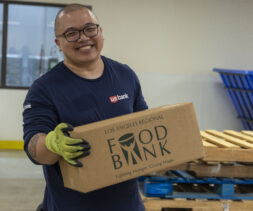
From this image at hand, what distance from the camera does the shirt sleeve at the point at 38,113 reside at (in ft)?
5.30

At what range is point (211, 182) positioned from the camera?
344 centimetres

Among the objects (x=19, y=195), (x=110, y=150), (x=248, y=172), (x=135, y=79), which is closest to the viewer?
(x=110, y=150)

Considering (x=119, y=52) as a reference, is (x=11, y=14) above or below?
above

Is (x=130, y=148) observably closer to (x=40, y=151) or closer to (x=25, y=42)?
(x=40, y=151)

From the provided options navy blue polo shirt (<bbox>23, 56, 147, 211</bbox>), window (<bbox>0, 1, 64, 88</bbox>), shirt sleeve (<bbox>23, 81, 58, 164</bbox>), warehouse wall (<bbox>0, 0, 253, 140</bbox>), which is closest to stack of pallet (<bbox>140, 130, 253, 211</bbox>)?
navy blue polo shirt (<bbox>23, 56, 147, 211</bbox>)

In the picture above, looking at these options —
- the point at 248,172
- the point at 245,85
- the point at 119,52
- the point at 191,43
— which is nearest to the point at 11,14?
the point at 119,52

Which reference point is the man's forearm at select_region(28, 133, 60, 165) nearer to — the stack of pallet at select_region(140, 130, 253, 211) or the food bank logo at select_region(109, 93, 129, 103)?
the food bank logo at select_region(109, 93, 129, 103)

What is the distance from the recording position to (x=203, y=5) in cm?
734

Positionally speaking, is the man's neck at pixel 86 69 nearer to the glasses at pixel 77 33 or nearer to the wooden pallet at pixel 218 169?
the glasses at pixel 77 33

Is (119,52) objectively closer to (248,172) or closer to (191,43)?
(191,43)

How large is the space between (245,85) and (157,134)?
16.1 ft

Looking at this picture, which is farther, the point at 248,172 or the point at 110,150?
the point at 248,172

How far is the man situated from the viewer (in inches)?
64.4

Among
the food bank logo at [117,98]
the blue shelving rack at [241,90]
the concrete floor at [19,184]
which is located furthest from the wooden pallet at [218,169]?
the blue shelving rack at [241,90]
